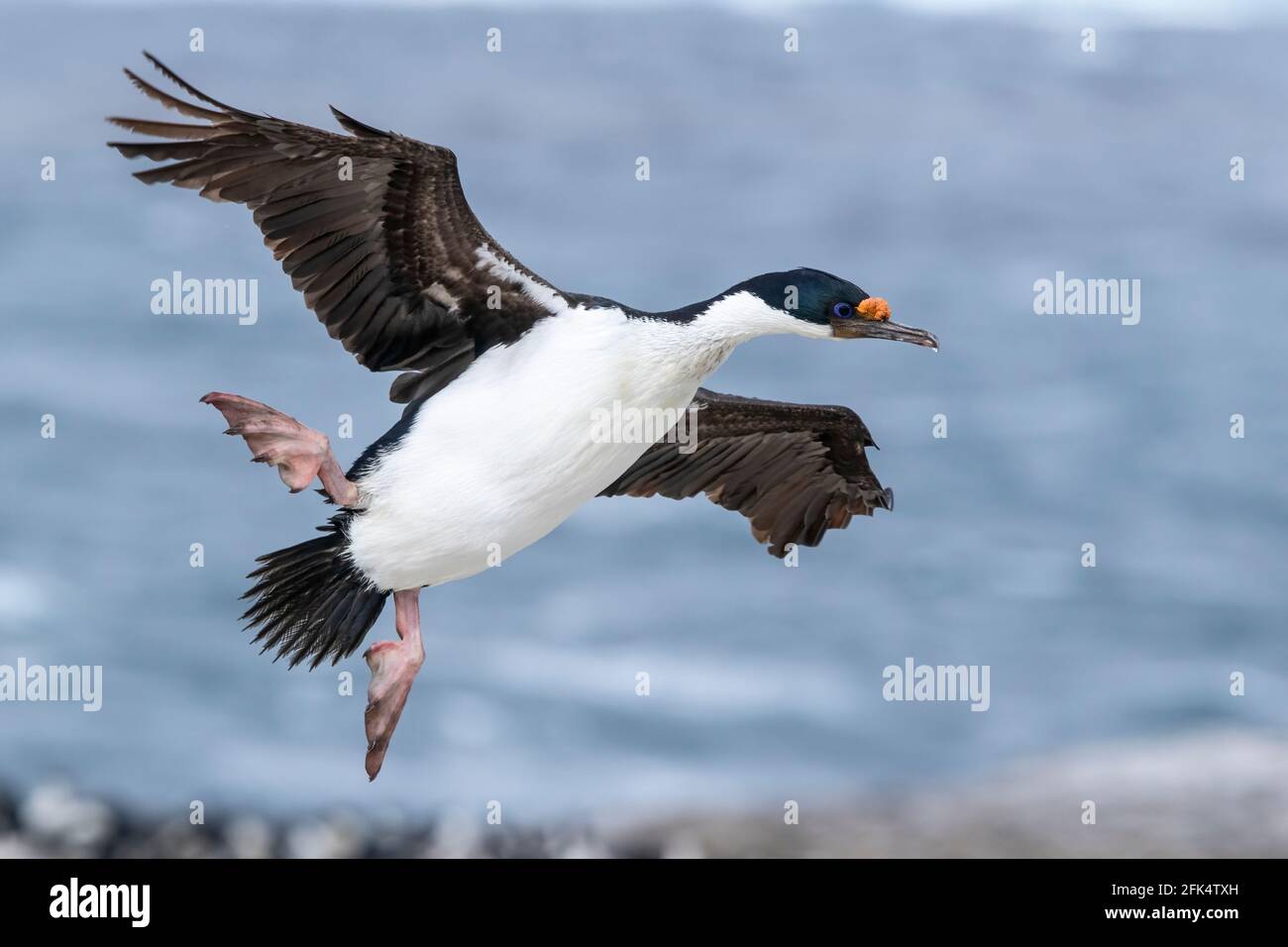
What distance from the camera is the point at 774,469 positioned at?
9.20 m

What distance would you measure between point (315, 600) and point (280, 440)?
0.85 metres

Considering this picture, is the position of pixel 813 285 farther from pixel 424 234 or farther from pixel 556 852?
pixel 556 852

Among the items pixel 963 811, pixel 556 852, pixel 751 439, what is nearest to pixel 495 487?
pixel 751 439

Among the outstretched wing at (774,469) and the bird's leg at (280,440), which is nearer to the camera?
the bird's leg at (280,440)

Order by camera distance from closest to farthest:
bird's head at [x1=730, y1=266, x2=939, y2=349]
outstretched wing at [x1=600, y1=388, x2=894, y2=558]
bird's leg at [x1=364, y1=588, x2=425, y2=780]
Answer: bird's head at [x1=730, y1=266, x2=939, y2=349] < bird's leg at [x1=364, y1=588, x2=425, y2=780] < outstretched wing at [x1=600, y1=388, x2=894, y2=558]

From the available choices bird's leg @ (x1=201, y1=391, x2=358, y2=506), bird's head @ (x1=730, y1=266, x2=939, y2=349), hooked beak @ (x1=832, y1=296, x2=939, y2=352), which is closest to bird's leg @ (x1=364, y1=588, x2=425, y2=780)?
bird's leg @ (x1=201, y1=391, x2=358, y2=506)

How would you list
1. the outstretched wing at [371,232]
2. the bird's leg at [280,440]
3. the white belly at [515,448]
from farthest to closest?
the white belly at [515,448], the bird's leg at [280,440], the outstretched wing at [371,232]

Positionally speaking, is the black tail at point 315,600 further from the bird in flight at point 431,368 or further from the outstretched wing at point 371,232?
the outstretched wing at point 371,232

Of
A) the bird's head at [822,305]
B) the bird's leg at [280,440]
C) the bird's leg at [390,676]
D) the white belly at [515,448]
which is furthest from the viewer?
the bird's leg at [390,676]

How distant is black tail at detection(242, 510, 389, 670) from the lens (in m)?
7.44

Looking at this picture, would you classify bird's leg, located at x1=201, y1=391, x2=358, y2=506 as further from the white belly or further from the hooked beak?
the hooked beak

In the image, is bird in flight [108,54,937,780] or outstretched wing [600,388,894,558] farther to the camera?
outstretched wing [600,388,894,558]

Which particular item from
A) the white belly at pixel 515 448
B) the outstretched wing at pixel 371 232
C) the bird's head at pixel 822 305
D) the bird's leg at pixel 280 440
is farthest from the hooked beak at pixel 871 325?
the bird's leg at pixel 280 440

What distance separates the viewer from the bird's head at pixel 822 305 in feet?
24.3
